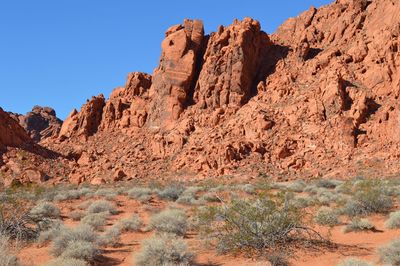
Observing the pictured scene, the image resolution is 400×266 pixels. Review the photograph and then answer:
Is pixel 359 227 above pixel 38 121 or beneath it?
beneath

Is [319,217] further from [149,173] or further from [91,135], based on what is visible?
[91,135]

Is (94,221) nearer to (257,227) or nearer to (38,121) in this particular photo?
(257,227)

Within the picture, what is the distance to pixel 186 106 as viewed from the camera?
55812mm

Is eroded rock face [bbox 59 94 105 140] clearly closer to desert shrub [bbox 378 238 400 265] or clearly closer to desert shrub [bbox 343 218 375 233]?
desert shrub [bbox 343 218 375 233]

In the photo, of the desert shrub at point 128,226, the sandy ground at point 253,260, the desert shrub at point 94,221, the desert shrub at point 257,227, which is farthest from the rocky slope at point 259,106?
the desert shrub at point 257,227

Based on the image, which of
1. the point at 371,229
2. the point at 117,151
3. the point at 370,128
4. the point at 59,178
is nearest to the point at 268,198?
the point at 371,229

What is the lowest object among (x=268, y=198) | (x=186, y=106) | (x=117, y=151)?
(x=268, y=198)

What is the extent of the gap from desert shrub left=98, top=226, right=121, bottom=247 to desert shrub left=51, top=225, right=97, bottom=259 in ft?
0.78

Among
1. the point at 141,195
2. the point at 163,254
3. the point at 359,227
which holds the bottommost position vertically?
the point at 359,227

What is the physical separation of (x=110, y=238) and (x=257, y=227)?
4.40m

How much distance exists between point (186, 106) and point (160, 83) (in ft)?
17.0

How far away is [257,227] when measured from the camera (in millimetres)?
10602

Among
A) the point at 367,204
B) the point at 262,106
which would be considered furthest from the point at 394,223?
the point at 262,106

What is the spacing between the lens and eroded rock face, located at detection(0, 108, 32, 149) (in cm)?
5025
